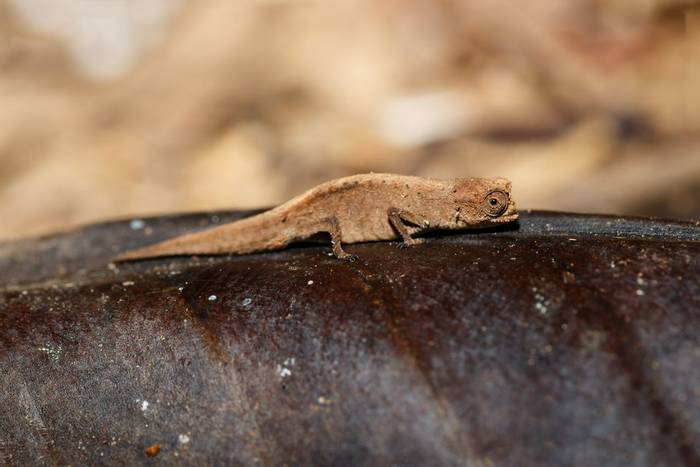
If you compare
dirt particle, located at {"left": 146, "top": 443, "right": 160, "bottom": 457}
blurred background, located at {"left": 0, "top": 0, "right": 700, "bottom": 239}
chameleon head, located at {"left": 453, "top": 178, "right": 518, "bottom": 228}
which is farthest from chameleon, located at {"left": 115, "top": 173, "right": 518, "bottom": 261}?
blurred background, located at {"left": 0, "top": 0, "right": 700, "bottom": 239}

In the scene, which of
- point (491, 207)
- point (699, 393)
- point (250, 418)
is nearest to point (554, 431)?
point (699, 393)

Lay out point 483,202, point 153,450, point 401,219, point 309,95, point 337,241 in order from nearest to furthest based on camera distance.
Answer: point 153,450 → point 337,241 → point 483,202 → point 401,219 → point 309,95

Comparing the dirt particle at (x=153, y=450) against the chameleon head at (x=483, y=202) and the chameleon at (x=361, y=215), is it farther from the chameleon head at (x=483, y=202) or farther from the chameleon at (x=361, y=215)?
the chameleon head at (x=483, y=202)

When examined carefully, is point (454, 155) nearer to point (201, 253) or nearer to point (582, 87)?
point (582, 87)

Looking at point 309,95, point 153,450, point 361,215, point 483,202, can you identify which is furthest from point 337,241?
point 309,95

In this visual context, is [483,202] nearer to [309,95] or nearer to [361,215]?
[361,215]

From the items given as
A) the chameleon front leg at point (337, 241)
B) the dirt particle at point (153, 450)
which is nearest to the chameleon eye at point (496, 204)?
the chameleon front leg at point (337, 241)

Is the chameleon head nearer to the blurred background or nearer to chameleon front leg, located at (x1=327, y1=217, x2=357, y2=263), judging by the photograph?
chameleon front leg, located at (x1=327, y1=217, x2=357, y2=263)

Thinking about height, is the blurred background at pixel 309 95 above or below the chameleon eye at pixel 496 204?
above
